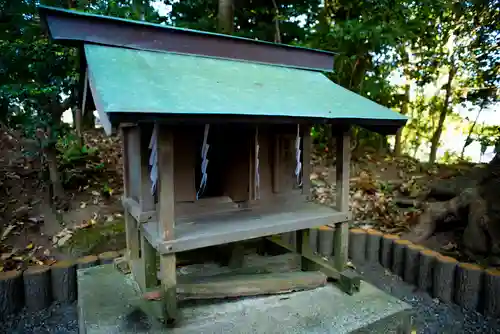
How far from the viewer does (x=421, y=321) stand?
14.2 ft

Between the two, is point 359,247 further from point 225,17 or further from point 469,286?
point 225,17

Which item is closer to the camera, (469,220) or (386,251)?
(386,251)

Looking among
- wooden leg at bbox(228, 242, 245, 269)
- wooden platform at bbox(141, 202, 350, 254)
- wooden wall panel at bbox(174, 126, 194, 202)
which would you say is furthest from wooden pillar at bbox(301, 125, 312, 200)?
wooden wall panel at bbox(174, 126, 194, 202)

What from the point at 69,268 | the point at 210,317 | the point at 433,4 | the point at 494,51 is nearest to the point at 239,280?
the point at 210,317

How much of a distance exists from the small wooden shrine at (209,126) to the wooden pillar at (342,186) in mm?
13

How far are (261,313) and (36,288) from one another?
325cm

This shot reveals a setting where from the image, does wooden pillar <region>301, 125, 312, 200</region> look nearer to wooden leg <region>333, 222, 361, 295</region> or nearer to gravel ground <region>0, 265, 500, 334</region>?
wooden leg <region>333, 222, 361, 295</region>

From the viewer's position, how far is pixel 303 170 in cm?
433

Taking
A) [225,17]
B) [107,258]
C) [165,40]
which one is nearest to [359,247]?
[107,258]

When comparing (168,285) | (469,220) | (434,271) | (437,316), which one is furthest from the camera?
(469,220)

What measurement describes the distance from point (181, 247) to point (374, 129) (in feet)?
7.98

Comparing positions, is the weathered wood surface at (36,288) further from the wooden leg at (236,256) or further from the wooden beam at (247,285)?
the wooden leg at (236,256)

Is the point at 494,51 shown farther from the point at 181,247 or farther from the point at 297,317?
the point at 181,247

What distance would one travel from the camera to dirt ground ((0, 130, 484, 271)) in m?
5.57
